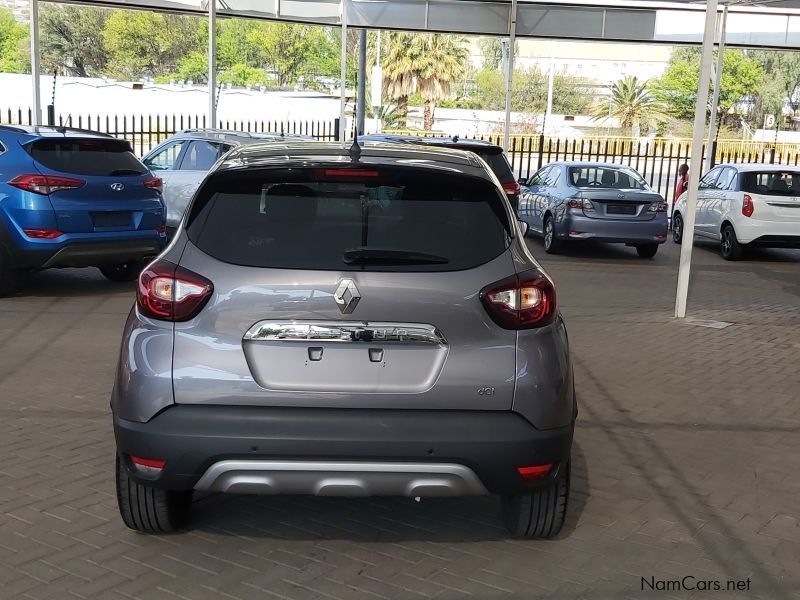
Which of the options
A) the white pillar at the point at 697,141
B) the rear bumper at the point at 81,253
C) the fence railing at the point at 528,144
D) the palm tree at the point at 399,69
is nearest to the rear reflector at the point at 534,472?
the white pillar at the point at 697,141

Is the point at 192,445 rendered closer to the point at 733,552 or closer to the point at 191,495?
the point at 191,495

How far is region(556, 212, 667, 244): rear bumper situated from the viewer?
Answer: 1524 cm

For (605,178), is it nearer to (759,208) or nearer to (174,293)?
(759,208)

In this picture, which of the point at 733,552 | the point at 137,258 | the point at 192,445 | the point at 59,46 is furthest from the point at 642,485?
the point at 59,46

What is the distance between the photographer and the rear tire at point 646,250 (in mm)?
15875

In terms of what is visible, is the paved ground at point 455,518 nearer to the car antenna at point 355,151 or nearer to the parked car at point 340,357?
the parked car at point 340,357

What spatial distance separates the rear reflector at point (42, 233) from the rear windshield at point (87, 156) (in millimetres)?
644

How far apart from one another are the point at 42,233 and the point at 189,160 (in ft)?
15.6

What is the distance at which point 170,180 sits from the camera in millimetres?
14195

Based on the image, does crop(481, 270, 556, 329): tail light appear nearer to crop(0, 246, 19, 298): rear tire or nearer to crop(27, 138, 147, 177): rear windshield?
crop(27, 138, 147, 177): rear windshield

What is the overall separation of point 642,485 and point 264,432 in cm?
240

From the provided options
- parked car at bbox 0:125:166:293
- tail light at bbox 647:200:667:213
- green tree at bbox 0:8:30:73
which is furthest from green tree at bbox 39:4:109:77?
parked car at bbox 0:125:166:293

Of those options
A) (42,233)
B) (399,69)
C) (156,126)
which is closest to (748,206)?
(42,233)

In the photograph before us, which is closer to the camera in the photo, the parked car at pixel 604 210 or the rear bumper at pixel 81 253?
the rear bumper at pixel 81 253
